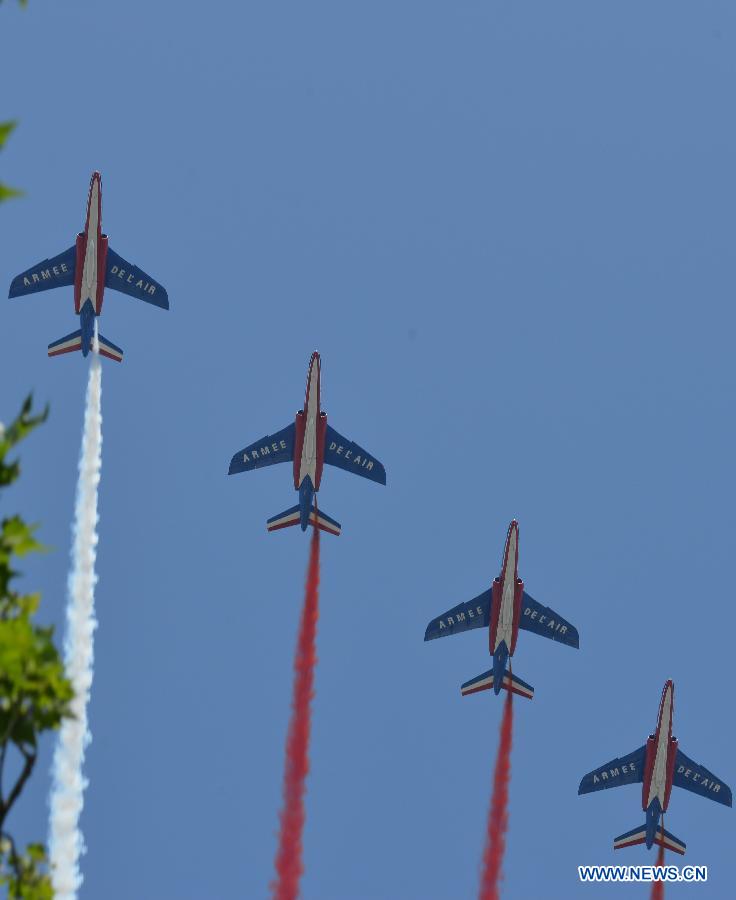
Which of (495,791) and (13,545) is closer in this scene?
(13,545)

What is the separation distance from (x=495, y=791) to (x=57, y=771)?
28152 millimetres

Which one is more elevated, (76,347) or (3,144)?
(76,347)

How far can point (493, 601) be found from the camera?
373 feet

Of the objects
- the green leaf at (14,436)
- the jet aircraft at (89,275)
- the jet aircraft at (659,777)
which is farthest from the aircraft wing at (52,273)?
the green leaf at (14,436)

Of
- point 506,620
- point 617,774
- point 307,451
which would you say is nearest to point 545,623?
point 506,620

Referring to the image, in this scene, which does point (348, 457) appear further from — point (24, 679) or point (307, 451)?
point (24, 679)

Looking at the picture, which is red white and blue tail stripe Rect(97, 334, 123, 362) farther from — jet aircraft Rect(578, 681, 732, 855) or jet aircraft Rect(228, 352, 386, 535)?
jet aircraft Rect(578, 681, 732, 855)

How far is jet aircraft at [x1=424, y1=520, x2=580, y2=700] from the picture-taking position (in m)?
113

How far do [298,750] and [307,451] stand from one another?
16960 millimetres

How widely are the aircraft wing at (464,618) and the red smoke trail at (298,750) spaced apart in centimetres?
1315

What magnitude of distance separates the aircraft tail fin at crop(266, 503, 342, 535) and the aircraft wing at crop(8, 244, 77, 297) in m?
19.3

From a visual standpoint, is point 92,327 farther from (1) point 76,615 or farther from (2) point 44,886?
(2) point 44,886

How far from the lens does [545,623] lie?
117062 mm

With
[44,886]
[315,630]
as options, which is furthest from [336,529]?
[44,886]
